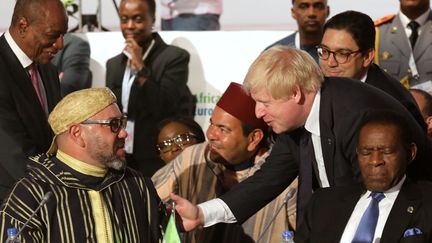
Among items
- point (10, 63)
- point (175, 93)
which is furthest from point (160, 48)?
point (10, 63)

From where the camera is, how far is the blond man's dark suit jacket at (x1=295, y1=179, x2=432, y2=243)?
4863mm

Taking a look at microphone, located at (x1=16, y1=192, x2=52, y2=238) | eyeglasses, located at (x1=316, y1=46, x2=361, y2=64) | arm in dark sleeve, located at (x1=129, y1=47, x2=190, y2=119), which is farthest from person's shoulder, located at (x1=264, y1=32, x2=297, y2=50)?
microphone, located at (x1=16, y1=192, x2=52, y2=238)

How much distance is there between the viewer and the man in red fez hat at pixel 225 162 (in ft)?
19.8

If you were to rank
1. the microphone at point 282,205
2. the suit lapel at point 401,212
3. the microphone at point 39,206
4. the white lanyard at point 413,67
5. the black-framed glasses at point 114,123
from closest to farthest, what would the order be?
the microphone at point 39,206, the suit lapel at point 401,212, the black-framed glasses at point 114,123, the microphone at point 282,205, the white lanyard at point 413,67

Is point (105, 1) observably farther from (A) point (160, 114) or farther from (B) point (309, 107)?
(B) point (309, 107)

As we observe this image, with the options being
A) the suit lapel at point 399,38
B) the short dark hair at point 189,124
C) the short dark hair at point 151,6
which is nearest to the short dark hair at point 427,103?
the suit lapel at point 399,38

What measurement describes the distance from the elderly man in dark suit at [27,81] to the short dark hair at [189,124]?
98 cm

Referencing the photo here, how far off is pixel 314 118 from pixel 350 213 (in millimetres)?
426

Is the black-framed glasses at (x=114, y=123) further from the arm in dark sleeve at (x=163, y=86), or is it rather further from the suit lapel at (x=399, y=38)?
the suit lapel at (x=399, y=38)

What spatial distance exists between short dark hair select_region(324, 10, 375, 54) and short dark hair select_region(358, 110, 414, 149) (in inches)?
46.7

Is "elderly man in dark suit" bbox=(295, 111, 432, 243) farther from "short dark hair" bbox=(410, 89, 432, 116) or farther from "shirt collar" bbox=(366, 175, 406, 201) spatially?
"short dark hair" bbox=(410, 89, 432, 116)

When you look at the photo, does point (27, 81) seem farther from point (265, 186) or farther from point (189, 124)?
point (265, 186)

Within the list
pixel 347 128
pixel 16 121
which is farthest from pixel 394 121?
pixel 16 121

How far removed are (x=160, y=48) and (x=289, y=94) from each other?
9.23ft
